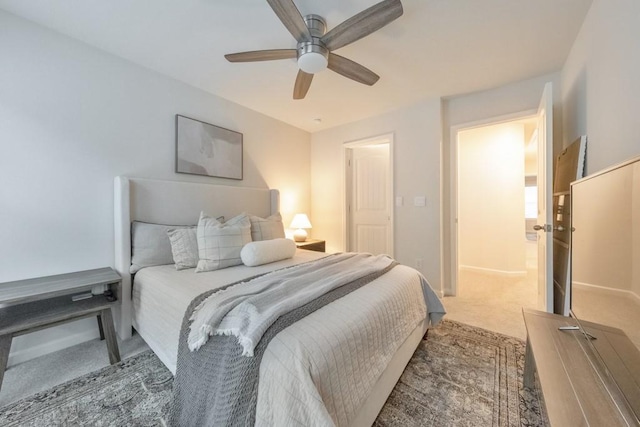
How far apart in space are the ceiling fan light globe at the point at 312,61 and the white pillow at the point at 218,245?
1.43 m

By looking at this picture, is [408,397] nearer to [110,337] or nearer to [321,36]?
[110,337]

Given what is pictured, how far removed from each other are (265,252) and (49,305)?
1.49 metres

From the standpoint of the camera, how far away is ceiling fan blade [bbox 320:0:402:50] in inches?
53.3

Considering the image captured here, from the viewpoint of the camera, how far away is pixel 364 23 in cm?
147

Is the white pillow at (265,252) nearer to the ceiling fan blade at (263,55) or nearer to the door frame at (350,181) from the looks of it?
the ceiling fan blade at (263,55)

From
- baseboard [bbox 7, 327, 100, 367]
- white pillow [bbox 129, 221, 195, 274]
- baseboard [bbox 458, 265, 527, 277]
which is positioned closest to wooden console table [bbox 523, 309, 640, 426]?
white pillow [bbox 129, 221, 195, 274]

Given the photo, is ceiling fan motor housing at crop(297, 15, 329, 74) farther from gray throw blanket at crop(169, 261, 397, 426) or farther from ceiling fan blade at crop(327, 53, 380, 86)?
gray throw blanket at crop(169, 261, 397, 426)

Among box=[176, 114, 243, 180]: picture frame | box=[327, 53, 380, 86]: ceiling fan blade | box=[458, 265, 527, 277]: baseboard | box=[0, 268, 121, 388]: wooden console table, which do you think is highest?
box=[327, 53, 380, 86]: ceiling fan blade

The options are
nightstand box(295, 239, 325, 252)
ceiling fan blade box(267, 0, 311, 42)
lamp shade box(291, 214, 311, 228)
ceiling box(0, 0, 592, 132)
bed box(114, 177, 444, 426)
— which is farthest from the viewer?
lamp shade box(291, 214, 311, 228)

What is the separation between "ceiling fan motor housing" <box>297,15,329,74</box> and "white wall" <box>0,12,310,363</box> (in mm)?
1621

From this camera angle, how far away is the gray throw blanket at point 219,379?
91 cm

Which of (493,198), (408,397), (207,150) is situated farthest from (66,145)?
(493,198)

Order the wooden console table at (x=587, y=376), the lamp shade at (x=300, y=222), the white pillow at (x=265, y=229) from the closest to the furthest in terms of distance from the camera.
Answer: the wooden console table at (x=587, y=376) < the white pillow at (x=265, y=229) < the lamp shade at (x=300, y=222)

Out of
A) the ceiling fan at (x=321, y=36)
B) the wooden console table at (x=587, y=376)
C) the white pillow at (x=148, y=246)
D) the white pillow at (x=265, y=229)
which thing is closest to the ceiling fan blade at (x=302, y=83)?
the ceiling fan at (x=321, y=36)
